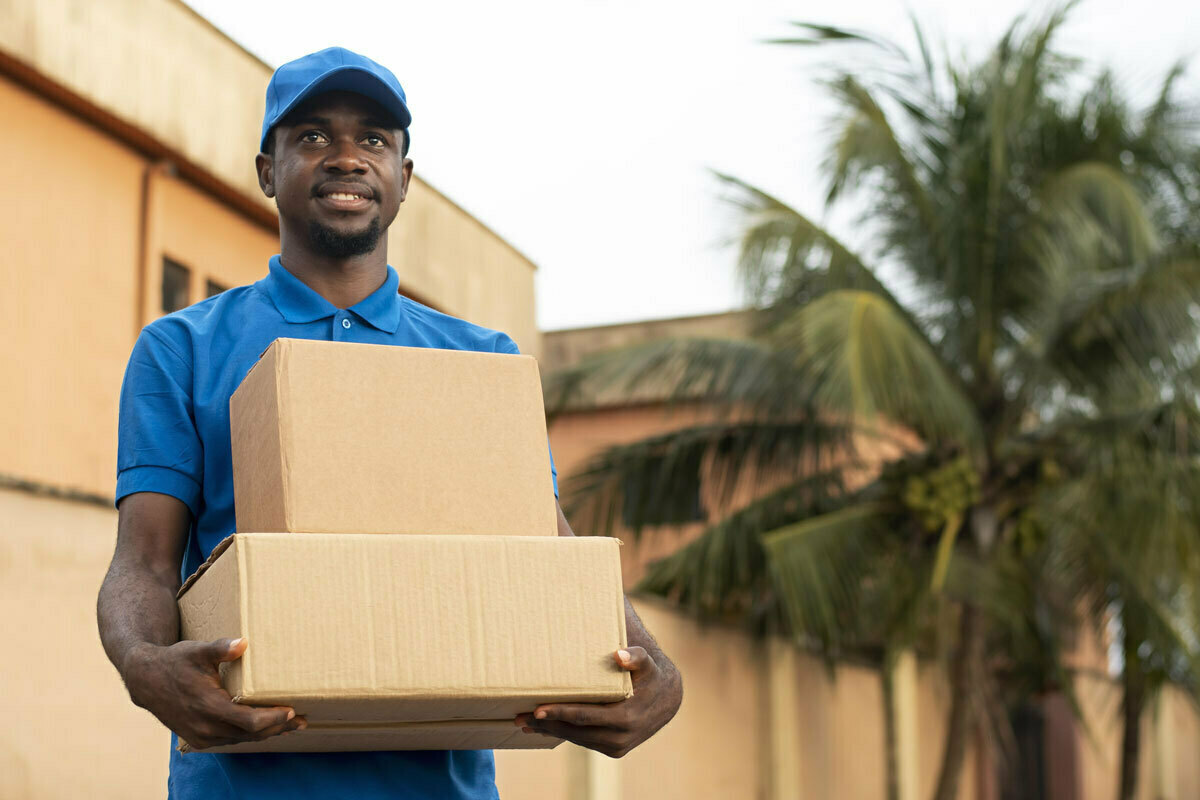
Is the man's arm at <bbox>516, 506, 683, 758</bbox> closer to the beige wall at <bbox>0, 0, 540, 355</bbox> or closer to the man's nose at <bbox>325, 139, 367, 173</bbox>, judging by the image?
the man's nose at <bbox>325, 139, 367, 173</bbox>

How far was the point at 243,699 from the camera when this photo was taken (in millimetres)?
1520

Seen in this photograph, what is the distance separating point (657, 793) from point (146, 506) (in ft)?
25.1

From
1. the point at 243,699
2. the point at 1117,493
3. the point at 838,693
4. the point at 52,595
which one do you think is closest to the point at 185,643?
the point at 243,699

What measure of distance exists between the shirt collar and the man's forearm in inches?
15.5

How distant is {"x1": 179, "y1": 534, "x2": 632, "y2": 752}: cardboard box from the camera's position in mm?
1551

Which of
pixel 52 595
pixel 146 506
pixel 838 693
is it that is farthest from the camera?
pixel 838 693

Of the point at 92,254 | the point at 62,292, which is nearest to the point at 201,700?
the point at 62,292

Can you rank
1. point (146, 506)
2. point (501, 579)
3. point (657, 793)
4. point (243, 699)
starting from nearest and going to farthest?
point (243, 699) → point (501, 579) → point (146, 506) → point (657, 793)

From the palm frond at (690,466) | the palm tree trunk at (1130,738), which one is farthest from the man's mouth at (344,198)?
the palm tree trunk at (1130,738)

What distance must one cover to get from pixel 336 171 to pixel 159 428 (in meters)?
0.40

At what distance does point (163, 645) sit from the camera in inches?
66.9

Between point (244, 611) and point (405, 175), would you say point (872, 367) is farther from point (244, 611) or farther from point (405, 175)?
point (244, 611)

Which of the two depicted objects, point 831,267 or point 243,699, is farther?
point 831,267

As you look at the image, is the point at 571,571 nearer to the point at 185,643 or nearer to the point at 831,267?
the point at 185,643
